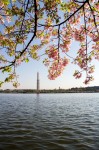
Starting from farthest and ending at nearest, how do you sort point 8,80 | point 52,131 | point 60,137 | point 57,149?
point 52,131 < point 60,137 < point 57,149 < point 8,80

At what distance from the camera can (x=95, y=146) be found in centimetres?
1429

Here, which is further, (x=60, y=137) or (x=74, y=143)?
(x=60, y=137)

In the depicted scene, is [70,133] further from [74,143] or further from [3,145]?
[3,145]

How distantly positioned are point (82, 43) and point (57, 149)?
7357mm

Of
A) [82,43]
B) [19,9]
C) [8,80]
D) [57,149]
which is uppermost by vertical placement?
[19,9]

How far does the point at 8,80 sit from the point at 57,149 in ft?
24.2

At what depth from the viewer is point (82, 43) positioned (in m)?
9.56

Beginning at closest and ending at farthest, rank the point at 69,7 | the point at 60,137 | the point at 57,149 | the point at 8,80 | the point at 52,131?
1. the point at 8,80
2. the point at 69,7
3. the point at 57,149
4. the point at 60,137
5. the point at 52,131

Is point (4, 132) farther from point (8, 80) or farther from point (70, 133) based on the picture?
point (8, 80)

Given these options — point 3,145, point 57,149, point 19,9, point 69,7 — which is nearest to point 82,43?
point 69,7

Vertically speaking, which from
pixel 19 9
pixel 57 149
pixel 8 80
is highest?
pixel 19 9

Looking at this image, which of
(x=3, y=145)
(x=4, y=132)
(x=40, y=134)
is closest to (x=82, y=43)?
(x=3, y=145)

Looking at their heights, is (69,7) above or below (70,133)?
above

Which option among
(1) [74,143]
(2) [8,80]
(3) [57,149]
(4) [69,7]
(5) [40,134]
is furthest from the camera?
(5) [40,134]
